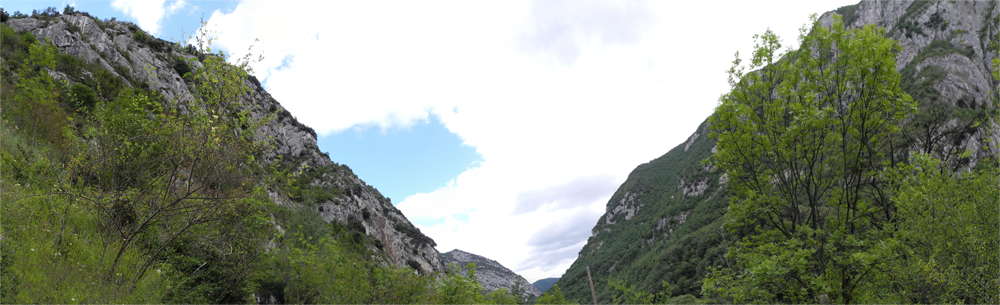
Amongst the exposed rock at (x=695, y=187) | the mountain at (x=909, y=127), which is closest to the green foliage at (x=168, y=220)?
the mountain at (x=909, y=127)

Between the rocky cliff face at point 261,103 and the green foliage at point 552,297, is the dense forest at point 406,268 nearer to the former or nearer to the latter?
the green foliage at point 552,297

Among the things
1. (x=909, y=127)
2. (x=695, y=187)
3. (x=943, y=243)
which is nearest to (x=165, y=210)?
(x=943, y=243)

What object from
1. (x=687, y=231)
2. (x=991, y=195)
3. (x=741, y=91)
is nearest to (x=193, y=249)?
(x=741, y=91)

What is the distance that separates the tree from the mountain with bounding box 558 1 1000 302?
6.47ft

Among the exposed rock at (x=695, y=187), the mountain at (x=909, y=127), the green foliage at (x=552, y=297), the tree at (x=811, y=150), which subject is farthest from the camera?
the exposed rock at (x=695, y=187)

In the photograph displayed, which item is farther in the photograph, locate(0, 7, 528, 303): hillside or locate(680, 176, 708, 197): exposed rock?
locate(680, 176, 708, 197): exposed rock

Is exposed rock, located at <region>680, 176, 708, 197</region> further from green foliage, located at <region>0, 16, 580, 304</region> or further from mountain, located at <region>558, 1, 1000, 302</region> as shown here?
green foliage, located at <region>0, 16, 580, 304</region>

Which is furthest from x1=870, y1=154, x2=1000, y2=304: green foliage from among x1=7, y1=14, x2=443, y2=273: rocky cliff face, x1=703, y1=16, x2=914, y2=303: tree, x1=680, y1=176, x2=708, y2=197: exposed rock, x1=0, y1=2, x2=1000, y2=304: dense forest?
x1=680, y1=176, x2=708, y2=197: exposed rock

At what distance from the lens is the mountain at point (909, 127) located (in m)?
28.1

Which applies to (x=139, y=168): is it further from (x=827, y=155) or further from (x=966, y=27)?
(x=966, y=27)

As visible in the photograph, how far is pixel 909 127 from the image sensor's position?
19438mm

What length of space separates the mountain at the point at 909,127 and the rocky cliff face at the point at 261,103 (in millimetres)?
21176

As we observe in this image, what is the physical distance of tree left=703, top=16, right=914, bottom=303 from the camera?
37.1 feet

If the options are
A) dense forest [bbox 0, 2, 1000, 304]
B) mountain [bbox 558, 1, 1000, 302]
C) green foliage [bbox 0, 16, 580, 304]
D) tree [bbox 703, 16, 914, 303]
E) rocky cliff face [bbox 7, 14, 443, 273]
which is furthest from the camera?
rocky cliff face [bbox 7, 14, 443, 273]
